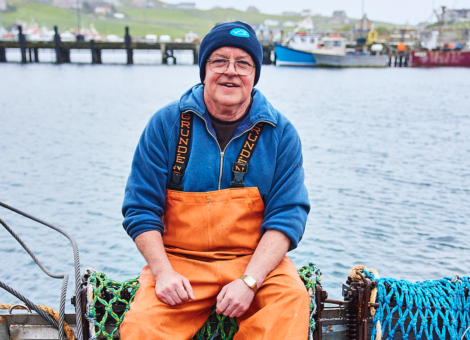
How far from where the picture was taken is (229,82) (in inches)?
110

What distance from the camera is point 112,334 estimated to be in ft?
9.07

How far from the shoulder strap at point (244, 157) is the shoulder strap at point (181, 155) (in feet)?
0.96

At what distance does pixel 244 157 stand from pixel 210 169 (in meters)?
0.21

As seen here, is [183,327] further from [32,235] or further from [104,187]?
[104,187]

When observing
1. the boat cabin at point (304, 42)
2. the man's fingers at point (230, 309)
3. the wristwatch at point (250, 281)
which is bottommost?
the man's fingers at point (230, 309)

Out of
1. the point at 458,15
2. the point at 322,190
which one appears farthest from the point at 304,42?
the point at 458,15

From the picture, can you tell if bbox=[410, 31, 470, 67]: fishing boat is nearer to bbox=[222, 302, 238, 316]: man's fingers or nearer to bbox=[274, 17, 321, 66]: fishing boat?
bbox=[274, 17, 321, 66]: fishing boat

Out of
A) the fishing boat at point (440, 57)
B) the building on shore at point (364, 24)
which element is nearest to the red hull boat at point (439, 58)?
the fishing boat at point (440, 57)

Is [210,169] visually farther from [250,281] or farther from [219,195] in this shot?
[250,281]

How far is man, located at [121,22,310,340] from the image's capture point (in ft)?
8.68

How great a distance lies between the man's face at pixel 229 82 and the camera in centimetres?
280

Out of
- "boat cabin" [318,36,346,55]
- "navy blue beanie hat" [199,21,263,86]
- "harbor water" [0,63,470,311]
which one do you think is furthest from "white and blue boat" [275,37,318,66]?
"navy blue beanie hat" [199,21,263,86]

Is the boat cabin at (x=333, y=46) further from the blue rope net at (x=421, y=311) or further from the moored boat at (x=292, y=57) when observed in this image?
the blue rope net at (x=421, y=311)

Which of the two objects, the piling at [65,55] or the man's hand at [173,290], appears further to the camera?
the piling at [65,55]
